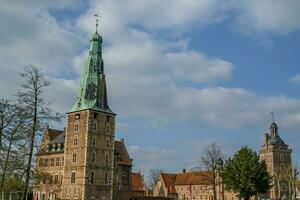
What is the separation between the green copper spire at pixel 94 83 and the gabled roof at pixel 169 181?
50784 mm

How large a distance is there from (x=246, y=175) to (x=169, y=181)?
70.6 m

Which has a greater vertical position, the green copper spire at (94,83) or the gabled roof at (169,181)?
the green copper spire at (94,83)

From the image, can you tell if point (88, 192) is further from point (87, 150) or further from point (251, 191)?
point (251, 191)

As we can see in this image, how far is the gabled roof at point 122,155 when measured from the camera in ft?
269

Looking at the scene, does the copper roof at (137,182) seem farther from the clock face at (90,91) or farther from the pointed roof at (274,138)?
the pointed roof at (274,138)

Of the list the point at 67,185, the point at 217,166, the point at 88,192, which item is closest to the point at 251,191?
the point at 217,166

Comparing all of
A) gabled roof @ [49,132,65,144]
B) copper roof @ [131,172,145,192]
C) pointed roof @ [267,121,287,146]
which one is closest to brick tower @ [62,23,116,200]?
gabled roof @ [49,132,65,144]

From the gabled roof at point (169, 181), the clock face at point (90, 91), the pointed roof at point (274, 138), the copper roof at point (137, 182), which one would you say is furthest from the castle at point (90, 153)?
the pointed roof at point (274, 138)

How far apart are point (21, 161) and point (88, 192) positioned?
44.2m

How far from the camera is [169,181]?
124125 millimetres

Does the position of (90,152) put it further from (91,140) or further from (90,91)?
(90,91)

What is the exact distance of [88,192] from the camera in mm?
70938

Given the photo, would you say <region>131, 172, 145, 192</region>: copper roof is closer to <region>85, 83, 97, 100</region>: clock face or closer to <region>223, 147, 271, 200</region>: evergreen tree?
<region>85, 83, 97, 100</region>: clock face

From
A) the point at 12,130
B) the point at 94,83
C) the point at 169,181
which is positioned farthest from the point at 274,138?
the point at 12,130
